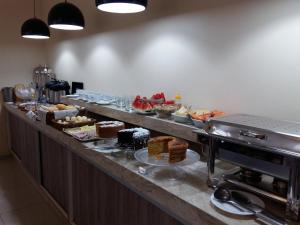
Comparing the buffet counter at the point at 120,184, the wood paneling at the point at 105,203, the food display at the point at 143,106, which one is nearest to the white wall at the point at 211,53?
the food display at the point at 143,106

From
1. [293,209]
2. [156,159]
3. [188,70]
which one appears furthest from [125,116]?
[293,209]

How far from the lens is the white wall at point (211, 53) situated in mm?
1435

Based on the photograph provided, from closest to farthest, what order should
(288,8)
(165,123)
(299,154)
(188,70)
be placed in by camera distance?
(299,154), (288,8), (165,123), (188,70)

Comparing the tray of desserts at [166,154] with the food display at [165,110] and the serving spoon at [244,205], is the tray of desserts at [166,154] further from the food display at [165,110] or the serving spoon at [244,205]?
the food display at [165,110]

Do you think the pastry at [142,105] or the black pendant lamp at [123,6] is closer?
the black pendant lamp at [123,6]

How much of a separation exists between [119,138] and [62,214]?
113 cm

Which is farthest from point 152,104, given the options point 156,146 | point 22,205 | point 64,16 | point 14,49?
point 14,49

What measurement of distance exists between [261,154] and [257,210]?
0.20 meters

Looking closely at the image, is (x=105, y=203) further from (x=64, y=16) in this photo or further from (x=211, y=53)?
(x=64, y=16)

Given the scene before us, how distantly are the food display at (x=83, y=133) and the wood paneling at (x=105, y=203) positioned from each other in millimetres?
163

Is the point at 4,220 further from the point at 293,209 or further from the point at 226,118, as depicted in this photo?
the point at 293,209

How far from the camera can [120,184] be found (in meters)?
1.52

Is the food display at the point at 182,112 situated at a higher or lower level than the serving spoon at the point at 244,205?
higher

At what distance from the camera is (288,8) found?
4.53 ft
